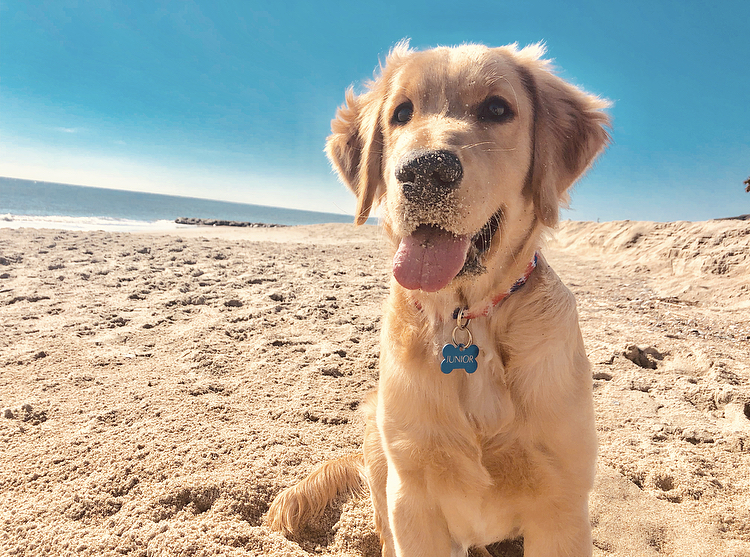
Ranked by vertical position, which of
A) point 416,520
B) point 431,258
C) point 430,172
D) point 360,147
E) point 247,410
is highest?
point 360,147

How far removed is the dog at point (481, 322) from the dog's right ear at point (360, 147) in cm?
18

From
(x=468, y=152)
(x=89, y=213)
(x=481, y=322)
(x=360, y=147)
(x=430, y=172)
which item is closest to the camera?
(x=430, y=172)

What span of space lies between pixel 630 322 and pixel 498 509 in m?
4.17

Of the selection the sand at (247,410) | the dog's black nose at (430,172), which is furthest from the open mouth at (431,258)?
the sand at (247,410)

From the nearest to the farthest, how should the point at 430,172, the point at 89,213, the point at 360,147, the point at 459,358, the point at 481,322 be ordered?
the point at 430,172 → the point at 459,358 → the point at 481,322 → the point at 360,147 → the point at 89,213

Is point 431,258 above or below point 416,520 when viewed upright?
above

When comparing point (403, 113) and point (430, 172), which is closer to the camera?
point (430, 172)

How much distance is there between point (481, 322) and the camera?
1.73 metres

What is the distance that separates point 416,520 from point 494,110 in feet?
Result: 5.28

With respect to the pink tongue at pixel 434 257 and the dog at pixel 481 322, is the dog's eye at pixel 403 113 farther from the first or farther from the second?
the pink tongue at pixel 434 257

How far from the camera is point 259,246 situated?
10.4 m

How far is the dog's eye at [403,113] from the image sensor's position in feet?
6.20

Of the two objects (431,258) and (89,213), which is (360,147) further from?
(89,213)

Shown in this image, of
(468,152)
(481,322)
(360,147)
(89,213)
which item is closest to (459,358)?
(481,322)
